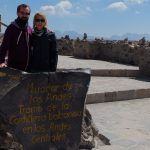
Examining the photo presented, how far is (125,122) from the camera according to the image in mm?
8836

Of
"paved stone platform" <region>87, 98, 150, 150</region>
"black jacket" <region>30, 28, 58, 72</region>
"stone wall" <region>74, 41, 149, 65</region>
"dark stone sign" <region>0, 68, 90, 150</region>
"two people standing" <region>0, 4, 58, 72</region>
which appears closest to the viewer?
"dark stone sign" <region>0, 68, 90, 150</region>

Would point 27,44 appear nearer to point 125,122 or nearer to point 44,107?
point 44,107

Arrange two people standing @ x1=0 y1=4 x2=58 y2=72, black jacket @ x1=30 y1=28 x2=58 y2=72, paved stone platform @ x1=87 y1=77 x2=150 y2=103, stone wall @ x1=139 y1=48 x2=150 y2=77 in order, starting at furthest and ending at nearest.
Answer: stone wall @ x1=139 y1=48 x2=150 y2=77 < paved stone platform @ x1=87 y1=77 x2=150 y2=103 < black jacket @ x1=30 y1=28 x2=58 y2=72 < two people standing @ x1=0 y1=4 x2=58 y2=72

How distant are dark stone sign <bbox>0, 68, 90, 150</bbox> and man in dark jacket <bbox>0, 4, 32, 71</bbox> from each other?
430mm

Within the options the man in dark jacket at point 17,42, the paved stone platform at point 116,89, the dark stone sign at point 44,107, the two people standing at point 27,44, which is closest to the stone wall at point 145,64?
the paved stone platform at point 116,89

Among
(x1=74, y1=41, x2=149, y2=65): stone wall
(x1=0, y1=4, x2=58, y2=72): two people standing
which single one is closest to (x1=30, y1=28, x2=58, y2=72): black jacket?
(x1=0, y1=4, x2=58, y2=72): two people standing

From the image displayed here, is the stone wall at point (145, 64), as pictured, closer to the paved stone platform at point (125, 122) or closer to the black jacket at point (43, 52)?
the paved stone platform at point (125, 122)

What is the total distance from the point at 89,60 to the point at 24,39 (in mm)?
12218

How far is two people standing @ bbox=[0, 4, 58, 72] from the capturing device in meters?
5.53

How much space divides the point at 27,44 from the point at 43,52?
241 mm

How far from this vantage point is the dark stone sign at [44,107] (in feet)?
17.0

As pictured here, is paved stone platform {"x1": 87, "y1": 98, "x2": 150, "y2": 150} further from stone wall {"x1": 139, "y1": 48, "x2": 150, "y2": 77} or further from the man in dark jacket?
stone wall {"x1": 139, "y1": 48, "x2": 150, "y2": 77}

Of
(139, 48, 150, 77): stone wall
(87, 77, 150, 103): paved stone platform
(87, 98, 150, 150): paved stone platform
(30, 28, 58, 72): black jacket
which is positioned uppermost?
(30, 28, 58, 72): black jacket

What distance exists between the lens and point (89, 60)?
17719 millimetres
